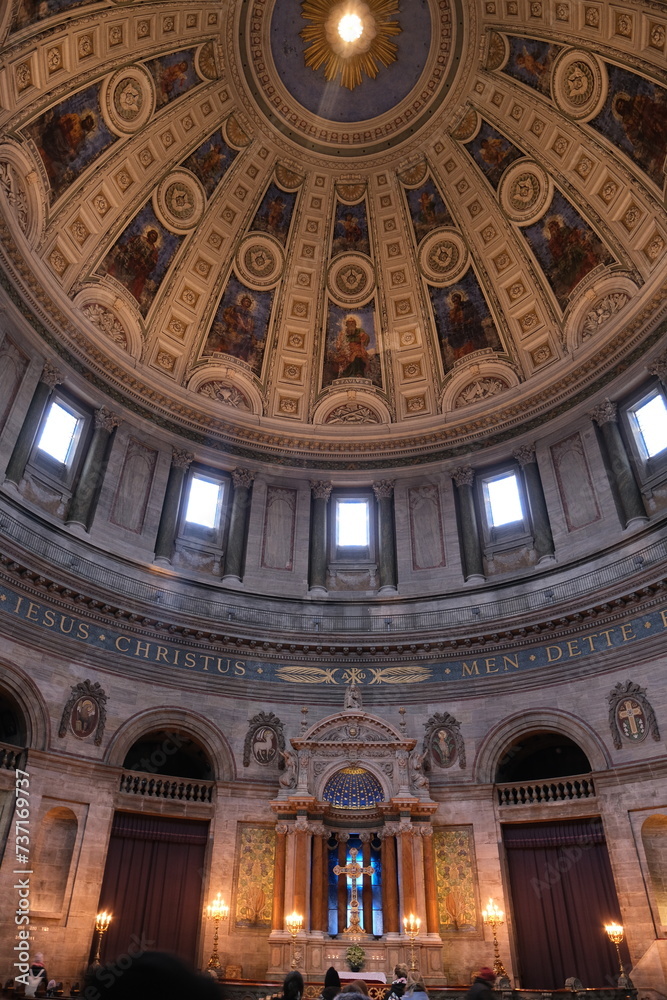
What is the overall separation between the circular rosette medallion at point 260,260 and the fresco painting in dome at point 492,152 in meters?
9.01

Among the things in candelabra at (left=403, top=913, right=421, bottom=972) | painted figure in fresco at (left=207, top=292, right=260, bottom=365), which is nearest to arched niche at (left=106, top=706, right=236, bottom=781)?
candelabra at (left=403, top=913, right=421, bottom=972)

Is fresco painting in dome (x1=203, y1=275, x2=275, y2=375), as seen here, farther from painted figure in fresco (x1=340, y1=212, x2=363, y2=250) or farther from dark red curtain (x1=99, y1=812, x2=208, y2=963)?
dark red curtain (x1=99, y1=812, x2=208, y2=963)

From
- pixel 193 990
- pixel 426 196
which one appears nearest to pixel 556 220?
pixel 426 196

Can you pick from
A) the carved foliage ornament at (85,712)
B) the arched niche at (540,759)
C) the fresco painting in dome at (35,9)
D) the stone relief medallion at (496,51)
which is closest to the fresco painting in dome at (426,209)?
the stone relief medallion at (496,51)

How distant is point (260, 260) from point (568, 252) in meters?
12.7

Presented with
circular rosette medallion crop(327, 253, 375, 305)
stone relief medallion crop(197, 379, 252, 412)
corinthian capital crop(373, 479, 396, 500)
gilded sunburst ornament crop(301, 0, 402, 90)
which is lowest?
corinthian capital crop(373, 479, 396, 500)

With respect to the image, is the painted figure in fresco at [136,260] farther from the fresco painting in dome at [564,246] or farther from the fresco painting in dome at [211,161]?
the fresco painting in dome at [564,246]

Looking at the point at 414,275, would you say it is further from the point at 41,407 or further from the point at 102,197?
the point at 41,407

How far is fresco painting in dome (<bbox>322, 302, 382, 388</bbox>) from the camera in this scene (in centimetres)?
3209

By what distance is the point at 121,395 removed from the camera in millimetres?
27047

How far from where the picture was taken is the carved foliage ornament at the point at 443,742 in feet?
74.9

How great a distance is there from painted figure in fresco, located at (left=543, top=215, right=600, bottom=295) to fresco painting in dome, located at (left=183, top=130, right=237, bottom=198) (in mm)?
13340

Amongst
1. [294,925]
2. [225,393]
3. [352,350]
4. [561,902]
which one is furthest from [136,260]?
[561,902]

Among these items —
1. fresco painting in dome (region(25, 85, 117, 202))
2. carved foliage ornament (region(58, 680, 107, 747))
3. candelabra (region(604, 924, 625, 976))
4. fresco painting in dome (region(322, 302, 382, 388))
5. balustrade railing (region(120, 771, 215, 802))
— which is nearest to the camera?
candelabra (region(604, 924, 625, 976))
